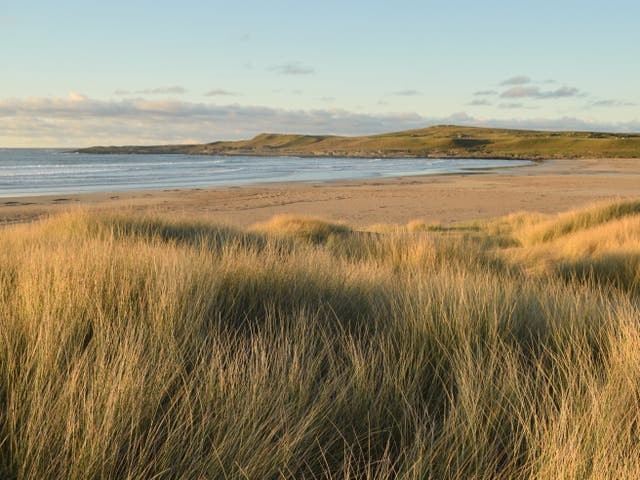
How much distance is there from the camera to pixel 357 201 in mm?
25875

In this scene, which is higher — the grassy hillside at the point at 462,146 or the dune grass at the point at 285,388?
the grassy hillside at the point at 462,146

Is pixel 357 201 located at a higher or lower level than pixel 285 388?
lower

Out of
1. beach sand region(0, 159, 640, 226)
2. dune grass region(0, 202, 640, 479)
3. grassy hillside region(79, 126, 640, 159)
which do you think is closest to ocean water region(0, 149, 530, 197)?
beach sand region(0, 159, 640, 226)

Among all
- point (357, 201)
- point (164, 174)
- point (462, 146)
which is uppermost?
point (462, 146)

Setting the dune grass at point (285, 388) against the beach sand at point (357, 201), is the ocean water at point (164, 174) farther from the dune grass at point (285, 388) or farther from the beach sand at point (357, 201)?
the dune grass at point (285, 388)

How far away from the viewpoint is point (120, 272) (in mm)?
3916

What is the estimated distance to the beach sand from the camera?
20.5 meters

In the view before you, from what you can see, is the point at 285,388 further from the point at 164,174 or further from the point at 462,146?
the point at 462,146

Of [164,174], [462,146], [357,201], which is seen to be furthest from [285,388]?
[462,146]

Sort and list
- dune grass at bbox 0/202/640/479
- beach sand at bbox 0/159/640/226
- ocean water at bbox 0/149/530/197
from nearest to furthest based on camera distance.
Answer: dune grass at bbox 0/202/640/479 < beach sand at bbox 0/159/640/226 < ocean water at bbox 0/149/530/197

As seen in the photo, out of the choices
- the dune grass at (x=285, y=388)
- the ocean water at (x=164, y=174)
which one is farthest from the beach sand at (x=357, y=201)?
the dune grass at (x=285, y=388)

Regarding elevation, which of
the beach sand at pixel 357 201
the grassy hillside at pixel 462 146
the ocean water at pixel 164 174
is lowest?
the beach sand at pixel 357 201

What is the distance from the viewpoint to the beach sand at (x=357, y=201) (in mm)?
20516

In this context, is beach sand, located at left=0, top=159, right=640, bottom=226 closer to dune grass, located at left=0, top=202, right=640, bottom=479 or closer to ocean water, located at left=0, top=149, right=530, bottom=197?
ocean water, located at left=0, top=149, right=530, bottom=197
